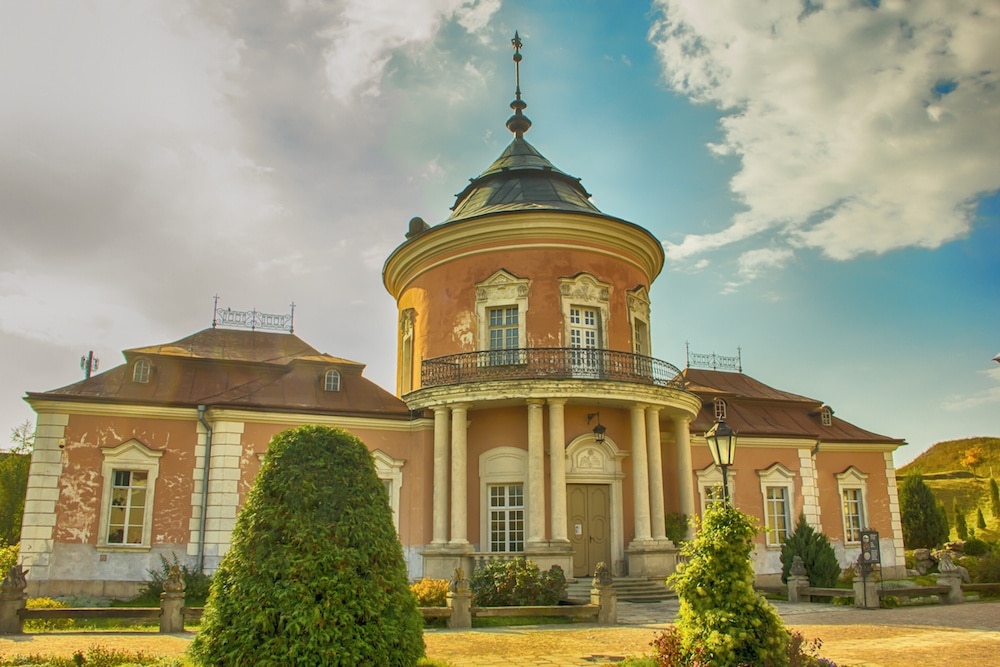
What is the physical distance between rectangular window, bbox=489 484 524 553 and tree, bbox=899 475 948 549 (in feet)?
66.7

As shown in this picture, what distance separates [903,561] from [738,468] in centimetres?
699

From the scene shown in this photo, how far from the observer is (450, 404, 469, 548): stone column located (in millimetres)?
18156

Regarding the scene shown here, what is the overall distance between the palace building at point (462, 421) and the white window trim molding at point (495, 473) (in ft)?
0.12

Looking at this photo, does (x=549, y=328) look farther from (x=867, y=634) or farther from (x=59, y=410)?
(x=59, y=410)

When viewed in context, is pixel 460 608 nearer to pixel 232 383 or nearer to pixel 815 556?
pixel 815 556

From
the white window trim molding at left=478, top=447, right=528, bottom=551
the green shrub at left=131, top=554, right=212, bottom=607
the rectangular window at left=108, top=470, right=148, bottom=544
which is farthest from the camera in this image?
the white window trim molding at left=478, top=447, right=528, bottom=551

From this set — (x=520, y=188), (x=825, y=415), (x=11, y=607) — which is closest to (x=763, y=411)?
(x=825, y=415)

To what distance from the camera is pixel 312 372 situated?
21.7 meters

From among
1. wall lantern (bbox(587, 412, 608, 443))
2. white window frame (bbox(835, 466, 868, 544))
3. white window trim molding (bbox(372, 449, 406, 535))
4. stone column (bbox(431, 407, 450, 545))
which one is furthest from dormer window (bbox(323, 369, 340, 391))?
white window frame (bbox(835, 466, 868, 544))

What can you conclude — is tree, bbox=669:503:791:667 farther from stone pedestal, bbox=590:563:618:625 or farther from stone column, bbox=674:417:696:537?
stone column, bbox=674:417:696:537

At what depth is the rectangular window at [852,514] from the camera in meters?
25.3

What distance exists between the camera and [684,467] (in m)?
20.5

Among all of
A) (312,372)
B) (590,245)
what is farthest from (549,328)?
(312,372)

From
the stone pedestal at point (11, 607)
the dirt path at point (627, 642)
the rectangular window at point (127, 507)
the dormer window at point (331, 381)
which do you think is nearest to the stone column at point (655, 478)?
the dirt path at point (627, 642)
